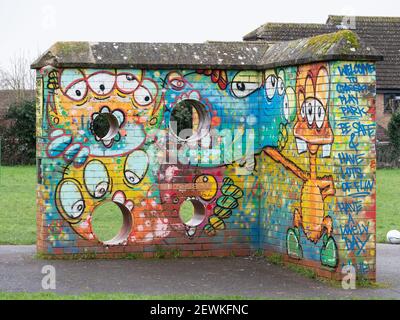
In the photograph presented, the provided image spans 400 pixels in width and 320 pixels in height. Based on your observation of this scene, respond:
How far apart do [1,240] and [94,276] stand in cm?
461

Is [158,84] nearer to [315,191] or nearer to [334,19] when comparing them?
[315,191]

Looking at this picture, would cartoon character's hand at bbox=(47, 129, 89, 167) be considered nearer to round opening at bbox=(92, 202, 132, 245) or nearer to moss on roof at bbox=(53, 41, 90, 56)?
round opening at bbox=(92, 202, 132, 245)

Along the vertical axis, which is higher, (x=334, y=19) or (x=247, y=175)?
(x=334, y=19)

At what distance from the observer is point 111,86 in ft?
48.1

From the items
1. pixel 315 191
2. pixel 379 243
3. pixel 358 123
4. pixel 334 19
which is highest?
pixel 334 19

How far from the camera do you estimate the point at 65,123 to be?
14508mm

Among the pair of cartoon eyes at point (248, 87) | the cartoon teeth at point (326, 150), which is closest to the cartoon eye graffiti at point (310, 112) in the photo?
the cartoon teeth at point (326, 150)

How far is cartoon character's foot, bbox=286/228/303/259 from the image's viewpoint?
13.8 meters

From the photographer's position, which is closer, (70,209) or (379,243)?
(70,209)

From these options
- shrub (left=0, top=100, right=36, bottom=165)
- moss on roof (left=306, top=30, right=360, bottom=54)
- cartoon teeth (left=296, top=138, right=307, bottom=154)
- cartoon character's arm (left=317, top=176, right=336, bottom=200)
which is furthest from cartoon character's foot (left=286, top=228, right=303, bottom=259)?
shrub (left=0, top=100, right=36, bottom=165)

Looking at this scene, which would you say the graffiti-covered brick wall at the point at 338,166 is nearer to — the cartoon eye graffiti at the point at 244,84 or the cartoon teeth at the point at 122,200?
the cartoon eye graffiti at the point at 244,84
